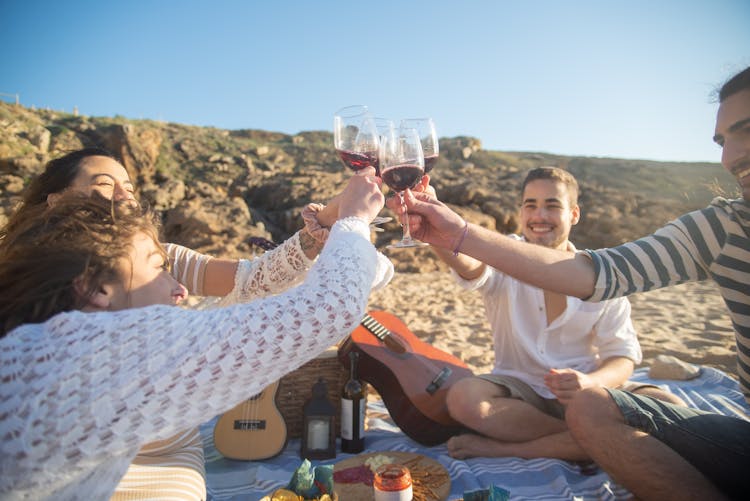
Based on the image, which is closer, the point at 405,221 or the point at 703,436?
the point at 703,436

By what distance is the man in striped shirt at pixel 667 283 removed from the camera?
181 cm

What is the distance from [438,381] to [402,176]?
1.45 meters

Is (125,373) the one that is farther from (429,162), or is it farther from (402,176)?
(429,162)

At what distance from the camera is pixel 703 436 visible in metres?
1.90

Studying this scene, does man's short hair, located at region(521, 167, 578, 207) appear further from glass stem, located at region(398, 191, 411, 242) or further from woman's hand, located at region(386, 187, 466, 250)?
glass stem, located at region(398, 191, 411, 242)

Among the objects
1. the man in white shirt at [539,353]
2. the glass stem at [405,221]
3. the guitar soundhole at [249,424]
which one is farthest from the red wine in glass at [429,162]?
the guitar soundhole at [249,424]

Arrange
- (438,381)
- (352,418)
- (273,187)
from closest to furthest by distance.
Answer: (352,418) < (438,381) < (273,187)

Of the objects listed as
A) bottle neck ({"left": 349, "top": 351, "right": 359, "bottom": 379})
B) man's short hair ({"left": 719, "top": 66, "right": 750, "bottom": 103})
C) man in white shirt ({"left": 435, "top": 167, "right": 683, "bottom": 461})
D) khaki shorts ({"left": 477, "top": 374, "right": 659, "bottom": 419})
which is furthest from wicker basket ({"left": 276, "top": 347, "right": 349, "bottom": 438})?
man's short hair ({"left": 719, "top": 66, "right": 750, "bottom": 103})

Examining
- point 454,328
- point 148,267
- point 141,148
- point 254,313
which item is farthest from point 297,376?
point 141,148

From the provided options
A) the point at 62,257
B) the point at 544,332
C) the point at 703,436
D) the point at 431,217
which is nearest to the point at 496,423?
the point at 544,332

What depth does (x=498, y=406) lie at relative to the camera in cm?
274

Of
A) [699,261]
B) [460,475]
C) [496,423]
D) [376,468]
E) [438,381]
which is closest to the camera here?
[699,261]

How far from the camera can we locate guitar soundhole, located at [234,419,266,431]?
2799 mm

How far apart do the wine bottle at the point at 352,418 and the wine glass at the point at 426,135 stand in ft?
4.57
